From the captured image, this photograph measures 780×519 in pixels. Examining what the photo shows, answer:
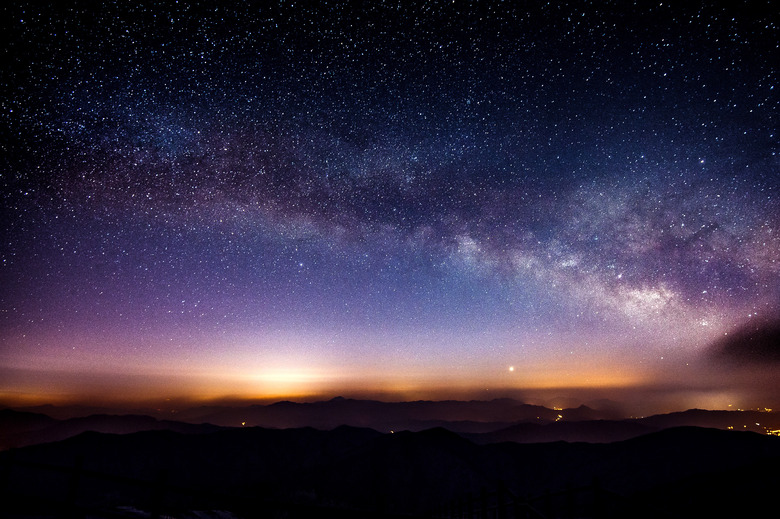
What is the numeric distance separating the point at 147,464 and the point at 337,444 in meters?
48.8

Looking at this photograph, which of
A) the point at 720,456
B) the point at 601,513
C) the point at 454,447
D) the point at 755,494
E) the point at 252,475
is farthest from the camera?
the point at 252,475

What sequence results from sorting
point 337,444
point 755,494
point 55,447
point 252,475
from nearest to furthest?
point 755,494 < point 252,475 < point 55,447 < point 337,444

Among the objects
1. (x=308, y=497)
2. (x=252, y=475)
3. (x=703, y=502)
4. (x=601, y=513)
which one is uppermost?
(x=601, y=513)

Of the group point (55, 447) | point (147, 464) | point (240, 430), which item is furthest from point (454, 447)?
point (55, 447)

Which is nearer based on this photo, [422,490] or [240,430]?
[422,490]

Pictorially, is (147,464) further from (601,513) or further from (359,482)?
(601,513)

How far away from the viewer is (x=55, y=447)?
100000 mm

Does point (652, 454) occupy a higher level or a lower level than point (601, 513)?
lower

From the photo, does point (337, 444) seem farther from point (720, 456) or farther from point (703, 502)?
point (703, 502)

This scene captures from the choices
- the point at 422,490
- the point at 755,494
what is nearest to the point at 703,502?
the point at 755,494

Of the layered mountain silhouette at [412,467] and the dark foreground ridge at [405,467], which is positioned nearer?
the layered mountain silhouette at [412,467]

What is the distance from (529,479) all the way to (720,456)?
3295 cm

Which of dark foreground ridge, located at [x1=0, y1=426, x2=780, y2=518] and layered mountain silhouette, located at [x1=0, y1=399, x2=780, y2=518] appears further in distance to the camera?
dark foreground ridge, located at [x1=0, y1=426, x2=780, y2=518]

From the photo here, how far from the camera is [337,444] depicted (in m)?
108
